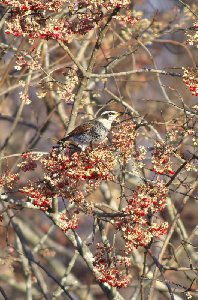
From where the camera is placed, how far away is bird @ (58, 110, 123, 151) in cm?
593

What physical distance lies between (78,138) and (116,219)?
1275 millimetres

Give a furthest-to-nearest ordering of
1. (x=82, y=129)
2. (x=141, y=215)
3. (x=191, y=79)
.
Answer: (x=82, y=129)
(x=191, y=79)
(x=141, y=215)

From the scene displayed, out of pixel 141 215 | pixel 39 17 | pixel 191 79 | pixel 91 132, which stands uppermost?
pixel 39 17

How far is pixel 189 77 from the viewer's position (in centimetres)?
523

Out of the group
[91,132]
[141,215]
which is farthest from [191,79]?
[91,132]

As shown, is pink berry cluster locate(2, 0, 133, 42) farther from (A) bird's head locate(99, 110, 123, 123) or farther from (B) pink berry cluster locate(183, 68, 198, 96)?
(A) bird's head locate(99, 110, 123, 123)

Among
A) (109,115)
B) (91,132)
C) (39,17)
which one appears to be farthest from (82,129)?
(39,17)

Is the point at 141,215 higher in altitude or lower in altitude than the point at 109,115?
lower

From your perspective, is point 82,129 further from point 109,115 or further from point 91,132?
point 109,115

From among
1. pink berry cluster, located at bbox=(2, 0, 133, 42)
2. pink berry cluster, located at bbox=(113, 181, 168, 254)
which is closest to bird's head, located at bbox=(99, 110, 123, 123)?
pink berry cluster, located at bbox=(2, 0, 133, 42)

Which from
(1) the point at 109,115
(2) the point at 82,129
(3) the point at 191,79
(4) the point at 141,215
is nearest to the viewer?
(4) the point at 141,215

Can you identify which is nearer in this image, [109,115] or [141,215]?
[141,215]

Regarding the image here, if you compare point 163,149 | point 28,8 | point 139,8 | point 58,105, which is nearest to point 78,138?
point 163,149

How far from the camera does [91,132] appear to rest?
663 centimetres
